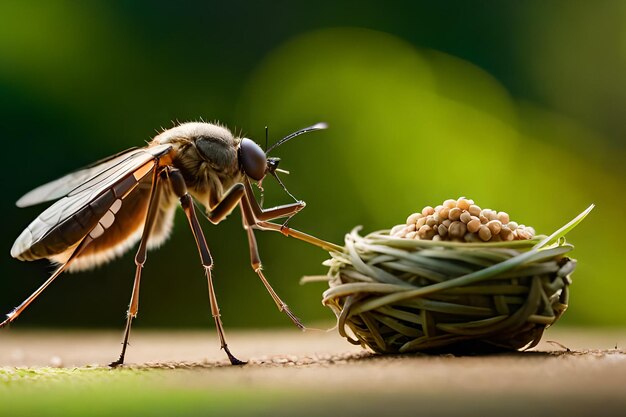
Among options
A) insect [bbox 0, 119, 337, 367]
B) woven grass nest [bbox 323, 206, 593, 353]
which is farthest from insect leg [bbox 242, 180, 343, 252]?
woven grass nest [bbox 323, 206, 593, 353]

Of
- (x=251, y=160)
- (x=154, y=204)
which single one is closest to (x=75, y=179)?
(x=154, y=204)

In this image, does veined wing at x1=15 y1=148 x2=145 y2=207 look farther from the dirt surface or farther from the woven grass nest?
the woven grass nest

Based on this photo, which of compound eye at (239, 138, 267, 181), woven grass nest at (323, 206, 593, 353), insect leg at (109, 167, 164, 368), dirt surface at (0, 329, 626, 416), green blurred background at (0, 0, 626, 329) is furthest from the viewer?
green blurred background at (0, 0, 626, 329)

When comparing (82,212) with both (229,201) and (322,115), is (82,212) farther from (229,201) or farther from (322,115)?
(322,115)

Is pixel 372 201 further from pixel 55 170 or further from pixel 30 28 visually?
pixel 30 28

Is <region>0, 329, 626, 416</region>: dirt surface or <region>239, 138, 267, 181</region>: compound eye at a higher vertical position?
<region>239, 138, 267, 181</region>: compound eye

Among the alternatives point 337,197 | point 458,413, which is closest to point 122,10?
point 337,197
